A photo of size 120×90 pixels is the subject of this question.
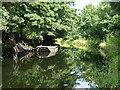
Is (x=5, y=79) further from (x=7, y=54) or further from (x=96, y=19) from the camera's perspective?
(x=96, y=19)

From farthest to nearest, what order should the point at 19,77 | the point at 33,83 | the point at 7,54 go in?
the point at 7,54 → the point at 19,77 → the point at 33,83

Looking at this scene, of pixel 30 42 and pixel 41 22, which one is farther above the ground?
pixel 41 22

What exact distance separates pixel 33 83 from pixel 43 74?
1.69 metres

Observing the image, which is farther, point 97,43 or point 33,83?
point 97,43

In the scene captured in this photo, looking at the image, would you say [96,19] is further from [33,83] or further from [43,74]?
[33,83]

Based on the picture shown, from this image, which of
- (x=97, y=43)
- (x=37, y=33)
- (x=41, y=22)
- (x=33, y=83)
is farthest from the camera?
(x=97, y=43)

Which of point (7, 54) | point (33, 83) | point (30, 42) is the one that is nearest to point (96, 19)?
point (30, 42)

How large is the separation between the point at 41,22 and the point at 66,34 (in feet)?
34.8

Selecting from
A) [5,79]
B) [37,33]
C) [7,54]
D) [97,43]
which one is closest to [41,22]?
[37,33]

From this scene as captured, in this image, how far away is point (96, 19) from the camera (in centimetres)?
2562

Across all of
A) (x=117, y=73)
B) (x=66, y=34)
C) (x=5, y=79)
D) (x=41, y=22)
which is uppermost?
(x=41, y=22)

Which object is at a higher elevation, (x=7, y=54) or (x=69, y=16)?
(x=69, y=16)

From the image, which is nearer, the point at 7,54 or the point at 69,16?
the point at 7,54

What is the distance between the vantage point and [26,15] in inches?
597
